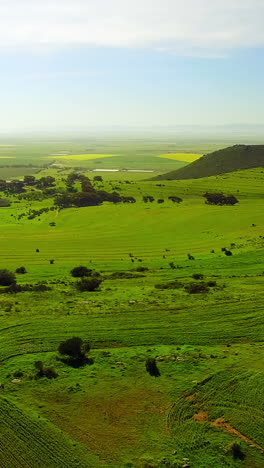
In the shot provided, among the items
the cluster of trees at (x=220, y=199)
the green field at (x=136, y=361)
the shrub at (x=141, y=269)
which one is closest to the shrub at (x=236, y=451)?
the green field at (x=136, y=361)

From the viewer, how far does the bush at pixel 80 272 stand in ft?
195

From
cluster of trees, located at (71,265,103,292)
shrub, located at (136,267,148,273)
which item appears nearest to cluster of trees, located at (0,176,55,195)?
cluster of trees, located at (71,265,103,292)

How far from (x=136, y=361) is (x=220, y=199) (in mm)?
96450

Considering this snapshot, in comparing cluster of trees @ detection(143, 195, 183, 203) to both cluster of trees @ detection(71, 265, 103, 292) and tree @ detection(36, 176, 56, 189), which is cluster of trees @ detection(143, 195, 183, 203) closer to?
tree @ detection(36, 176, 56, 189)

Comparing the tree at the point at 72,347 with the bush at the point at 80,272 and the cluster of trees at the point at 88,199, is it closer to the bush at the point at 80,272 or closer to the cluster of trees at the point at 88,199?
the bush at the point at 80,272

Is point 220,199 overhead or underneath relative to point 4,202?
overhead

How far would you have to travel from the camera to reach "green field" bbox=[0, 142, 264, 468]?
25.8 meters

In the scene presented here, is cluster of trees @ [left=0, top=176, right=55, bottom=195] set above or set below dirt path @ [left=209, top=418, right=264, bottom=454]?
above

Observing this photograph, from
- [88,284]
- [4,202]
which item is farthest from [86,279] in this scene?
[4,202]

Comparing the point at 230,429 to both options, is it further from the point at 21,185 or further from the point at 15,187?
the point at 21,185

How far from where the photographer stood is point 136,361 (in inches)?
1387

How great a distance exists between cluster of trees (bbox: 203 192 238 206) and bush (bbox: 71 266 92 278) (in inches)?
2841

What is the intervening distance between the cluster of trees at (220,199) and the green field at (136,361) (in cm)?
4958

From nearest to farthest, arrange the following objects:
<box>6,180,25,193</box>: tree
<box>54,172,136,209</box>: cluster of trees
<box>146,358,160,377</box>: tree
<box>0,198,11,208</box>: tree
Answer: <box>146,358,160,377</box>: tree
<box>54,172,136,209</box>: cluster of trees
<box>0,198,11,208</box>: tree
<box>6,180,25,193</box>: tree
